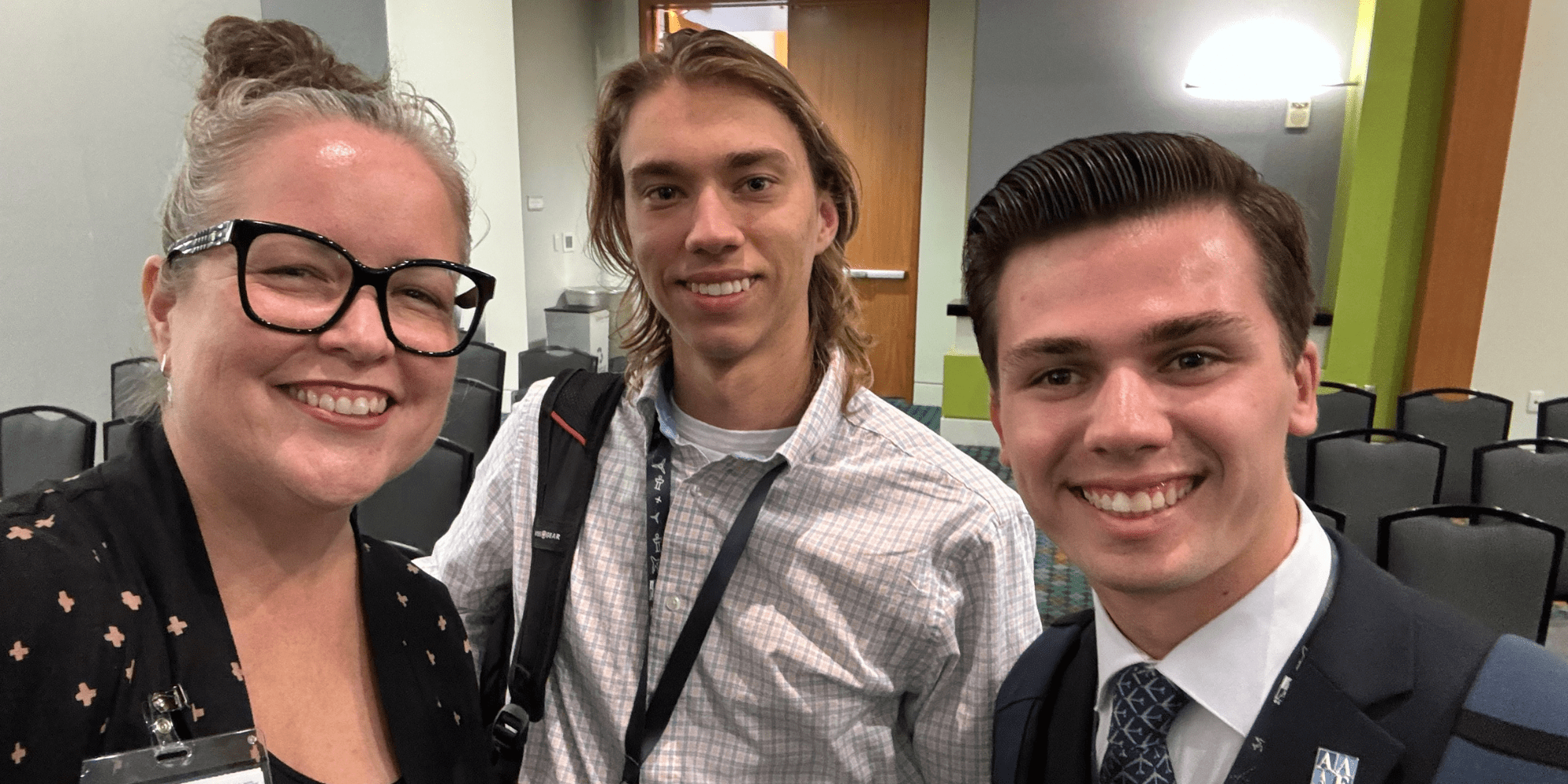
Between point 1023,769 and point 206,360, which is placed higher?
point 206,360

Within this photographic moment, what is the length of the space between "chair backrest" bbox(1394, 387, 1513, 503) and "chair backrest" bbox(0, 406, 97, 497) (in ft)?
19.5

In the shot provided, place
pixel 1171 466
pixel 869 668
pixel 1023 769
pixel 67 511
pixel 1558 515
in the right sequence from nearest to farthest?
pixel 67 511, pixel 1171 466, pixel 1023 769, pixel 869 668, pixel 1558 515

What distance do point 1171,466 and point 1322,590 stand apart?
26 centimetres

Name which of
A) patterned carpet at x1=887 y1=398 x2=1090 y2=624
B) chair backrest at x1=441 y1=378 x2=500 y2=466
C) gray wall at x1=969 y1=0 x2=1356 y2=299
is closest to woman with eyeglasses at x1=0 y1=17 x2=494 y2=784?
patterned carpet at x1=887 y1=398 x2=1090 y2=624

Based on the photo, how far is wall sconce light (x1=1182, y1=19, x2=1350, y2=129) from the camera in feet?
19.7

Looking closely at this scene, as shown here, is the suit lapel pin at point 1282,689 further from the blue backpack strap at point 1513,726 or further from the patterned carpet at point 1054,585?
the patterned carpet at point 1054,585

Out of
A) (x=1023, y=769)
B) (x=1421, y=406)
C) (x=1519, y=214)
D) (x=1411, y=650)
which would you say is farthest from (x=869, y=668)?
(x=1519, y=214)

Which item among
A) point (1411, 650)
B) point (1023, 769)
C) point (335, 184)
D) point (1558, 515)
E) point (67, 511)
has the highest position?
point (335, 184)

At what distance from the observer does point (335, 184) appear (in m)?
0.89

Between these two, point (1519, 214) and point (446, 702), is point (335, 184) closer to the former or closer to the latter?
point (446, 702)

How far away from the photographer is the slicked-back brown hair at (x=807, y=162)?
4.75 feet

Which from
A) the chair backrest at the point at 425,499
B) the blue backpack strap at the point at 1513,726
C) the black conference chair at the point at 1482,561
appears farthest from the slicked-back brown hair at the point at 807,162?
the black conference chair at the point at 1482,561

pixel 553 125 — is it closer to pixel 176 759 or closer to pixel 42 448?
pixel 42 448

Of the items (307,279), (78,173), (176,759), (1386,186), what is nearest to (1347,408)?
(1386,186)
